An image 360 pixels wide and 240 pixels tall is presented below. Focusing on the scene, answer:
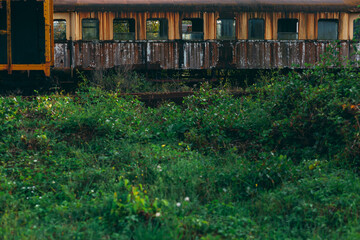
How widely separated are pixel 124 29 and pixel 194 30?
8.73 feet

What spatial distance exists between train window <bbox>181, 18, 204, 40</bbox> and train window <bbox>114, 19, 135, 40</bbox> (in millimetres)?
1910

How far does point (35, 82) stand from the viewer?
1267 centimetres

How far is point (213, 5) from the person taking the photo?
50.5ft

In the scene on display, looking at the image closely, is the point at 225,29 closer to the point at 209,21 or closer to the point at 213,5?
the point at 209,21

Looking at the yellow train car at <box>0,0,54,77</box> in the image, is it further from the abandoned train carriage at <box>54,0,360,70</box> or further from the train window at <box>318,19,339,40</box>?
the train window at <box>318,19,339,40</box>

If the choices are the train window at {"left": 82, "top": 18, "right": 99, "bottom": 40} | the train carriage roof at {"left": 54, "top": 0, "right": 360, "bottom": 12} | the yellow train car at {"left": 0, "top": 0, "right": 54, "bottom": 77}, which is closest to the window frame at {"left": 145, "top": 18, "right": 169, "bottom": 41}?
the train carriage roof at {"left": 54, "top": 0, "right": 360, "bottom": 12}

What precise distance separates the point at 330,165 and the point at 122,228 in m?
3.42

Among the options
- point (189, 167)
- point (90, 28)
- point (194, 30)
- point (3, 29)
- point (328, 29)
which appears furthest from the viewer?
point (328, 29)

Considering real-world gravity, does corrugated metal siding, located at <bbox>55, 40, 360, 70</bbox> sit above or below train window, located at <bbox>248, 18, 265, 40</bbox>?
below

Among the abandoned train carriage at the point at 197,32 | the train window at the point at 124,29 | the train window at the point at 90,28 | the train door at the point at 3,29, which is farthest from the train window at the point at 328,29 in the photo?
the train door at the point at 3,29

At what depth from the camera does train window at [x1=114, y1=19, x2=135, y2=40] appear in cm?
1518

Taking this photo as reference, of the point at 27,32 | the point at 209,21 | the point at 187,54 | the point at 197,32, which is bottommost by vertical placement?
the point at 187,54

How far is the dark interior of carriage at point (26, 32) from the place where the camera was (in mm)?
13141

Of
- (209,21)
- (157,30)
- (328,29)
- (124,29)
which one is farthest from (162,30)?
(328,29)
